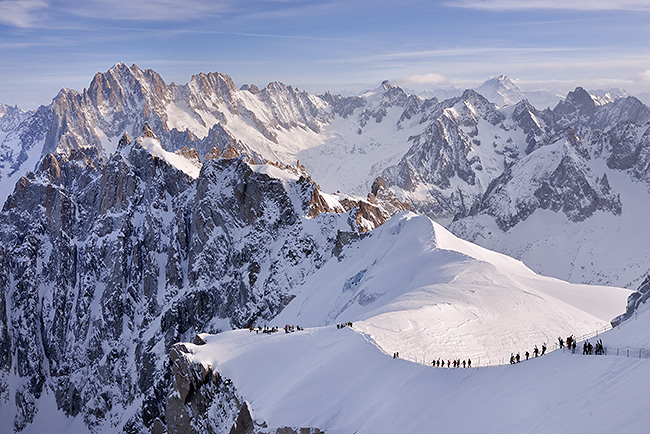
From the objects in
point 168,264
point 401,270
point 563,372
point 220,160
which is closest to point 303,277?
point 401,270

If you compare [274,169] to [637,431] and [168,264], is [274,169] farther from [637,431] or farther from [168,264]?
[637,431]

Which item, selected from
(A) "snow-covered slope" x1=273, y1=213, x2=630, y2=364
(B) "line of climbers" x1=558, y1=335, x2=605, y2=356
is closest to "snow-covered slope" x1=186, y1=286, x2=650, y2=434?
(B) "line of climbers" x1=558, y1=335, x2=605, y2=356

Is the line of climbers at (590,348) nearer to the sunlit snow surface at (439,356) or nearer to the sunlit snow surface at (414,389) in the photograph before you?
the sunlit snow surface at (414,389)

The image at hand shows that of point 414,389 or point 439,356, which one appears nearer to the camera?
point 414,389

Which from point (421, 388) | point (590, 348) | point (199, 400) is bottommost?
point (199, 400)

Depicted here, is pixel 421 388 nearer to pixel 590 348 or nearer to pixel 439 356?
pixel 439 356

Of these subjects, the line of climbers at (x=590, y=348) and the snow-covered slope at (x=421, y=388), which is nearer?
the snow-covered slope at (x=421, y=388)

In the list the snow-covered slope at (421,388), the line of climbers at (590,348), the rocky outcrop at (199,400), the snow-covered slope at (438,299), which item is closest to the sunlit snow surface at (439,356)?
the snow-covered slope at (421,388)

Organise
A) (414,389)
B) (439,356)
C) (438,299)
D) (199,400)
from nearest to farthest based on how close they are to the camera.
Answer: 1. (414,389)
2. (439,356)
3. (199,400)
4. (438,299)

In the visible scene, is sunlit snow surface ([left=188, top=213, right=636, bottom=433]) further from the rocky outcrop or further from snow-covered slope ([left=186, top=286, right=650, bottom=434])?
the rocky outcrop

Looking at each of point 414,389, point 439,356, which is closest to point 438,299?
point 439,356
